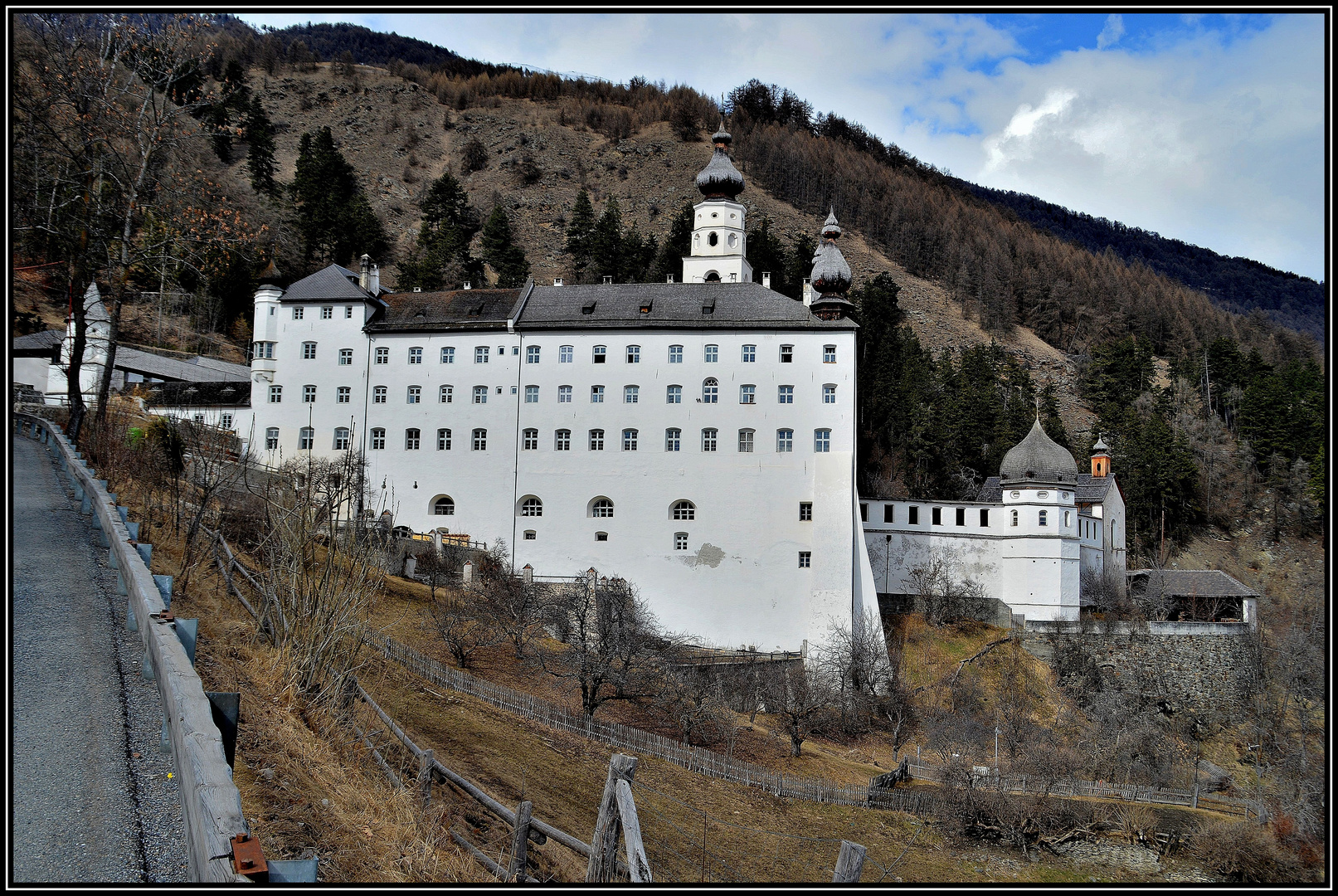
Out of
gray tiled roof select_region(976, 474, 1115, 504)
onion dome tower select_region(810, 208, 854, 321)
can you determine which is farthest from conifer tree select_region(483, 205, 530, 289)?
gray tiled roof select_region(976, 474, 1115, 504)

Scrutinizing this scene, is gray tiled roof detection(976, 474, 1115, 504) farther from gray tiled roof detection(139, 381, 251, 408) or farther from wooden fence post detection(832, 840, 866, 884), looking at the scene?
wooden fence post detection(832, 840, 866, 884)

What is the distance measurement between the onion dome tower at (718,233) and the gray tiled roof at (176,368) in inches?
956

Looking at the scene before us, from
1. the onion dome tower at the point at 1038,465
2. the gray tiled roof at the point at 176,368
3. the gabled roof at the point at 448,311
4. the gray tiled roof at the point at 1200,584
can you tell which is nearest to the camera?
the gabled roof at the point at 448,311

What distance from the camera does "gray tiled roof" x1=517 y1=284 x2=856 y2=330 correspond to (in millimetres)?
36562

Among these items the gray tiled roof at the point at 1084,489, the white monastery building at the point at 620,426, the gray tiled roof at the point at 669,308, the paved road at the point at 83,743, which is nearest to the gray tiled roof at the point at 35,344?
the white monastery building at the point at 620,426

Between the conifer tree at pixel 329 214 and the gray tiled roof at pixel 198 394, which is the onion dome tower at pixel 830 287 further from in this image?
the conifer tree at pixel 329 214

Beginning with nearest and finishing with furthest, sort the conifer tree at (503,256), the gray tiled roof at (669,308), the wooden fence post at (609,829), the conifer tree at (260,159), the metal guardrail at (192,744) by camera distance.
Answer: the metal guardrail at (192,744) → the wooden fence post at (609,829) → the gray tiled roof at (669,308) → the conifer tree at (503,256) → the conifer tree at (260,159)

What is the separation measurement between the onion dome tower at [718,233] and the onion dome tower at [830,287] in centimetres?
708

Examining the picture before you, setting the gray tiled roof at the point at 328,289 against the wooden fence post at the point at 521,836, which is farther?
the gray tiled roof at the point at 328,289

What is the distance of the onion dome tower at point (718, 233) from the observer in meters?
46.5

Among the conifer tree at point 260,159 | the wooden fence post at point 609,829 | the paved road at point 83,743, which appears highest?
the conifer tree at point 260,159

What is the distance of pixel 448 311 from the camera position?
130 ft

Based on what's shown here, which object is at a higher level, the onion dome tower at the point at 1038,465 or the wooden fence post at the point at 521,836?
the onion dome tower at the point at 1038,465

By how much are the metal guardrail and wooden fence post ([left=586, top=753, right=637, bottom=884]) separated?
321cm
